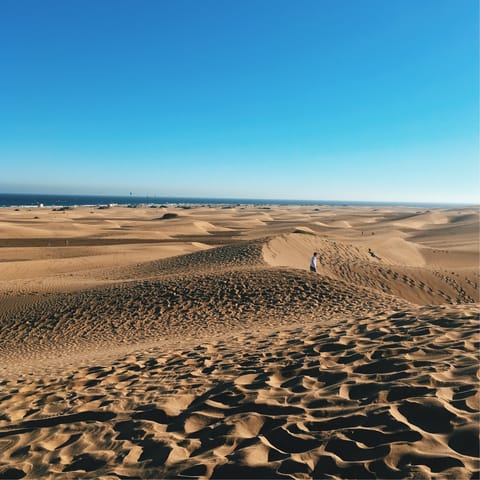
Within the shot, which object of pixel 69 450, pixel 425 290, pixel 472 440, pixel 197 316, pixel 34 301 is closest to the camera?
pixel 472 440

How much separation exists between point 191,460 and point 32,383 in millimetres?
4890

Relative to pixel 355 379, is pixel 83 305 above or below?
below

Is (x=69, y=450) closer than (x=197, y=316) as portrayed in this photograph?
Yes

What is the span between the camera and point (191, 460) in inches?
162

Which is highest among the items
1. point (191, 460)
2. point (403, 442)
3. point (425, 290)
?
point (403, 442)

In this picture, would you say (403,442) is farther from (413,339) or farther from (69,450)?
(69,450)

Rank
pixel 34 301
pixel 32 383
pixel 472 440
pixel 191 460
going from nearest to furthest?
1. pixel 472 440
2. pixel 191 460
3. pixel 32 383
4. pixel 34 301

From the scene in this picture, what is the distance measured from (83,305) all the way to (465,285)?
728 inches

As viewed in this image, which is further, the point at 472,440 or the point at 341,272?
the point at 341,272

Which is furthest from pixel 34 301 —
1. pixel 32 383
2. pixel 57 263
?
pixel 57 263

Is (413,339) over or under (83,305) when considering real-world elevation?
over

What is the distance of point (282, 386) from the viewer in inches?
223

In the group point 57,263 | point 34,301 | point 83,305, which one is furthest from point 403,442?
point 57,263

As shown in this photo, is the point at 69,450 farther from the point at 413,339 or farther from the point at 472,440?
the point at 413,339
